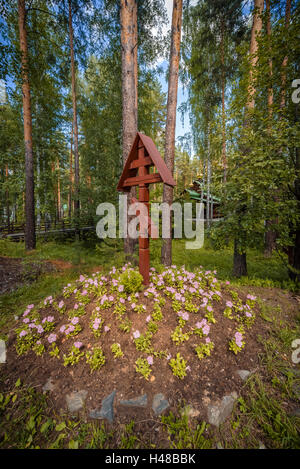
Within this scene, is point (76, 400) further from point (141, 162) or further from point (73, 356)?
point (141, 162)

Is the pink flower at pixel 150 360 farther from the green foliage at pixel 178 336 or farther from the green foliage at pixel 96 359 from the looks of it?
the green foliage at pixel 96 359

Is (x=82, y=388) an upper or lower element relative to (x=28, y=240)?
lower

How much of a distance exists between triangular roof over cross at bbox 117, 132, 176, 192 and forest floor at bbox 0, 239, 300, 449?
158 centimetres

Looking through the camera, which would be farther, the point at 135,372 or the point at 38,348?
the point at 38,348

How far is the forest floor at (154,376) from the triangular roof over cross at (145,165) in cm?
158

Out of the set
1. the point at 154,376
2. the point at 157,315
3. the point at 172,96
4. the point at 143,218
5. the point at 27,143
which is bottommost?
the point at 154,376

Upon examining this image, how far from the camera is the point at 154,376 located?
6.00 ft

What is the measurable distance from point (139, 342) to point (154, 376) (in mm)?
352

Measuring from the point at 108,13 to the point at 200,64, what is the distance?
417 centimetres

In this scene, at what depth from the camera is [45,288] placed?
179 inches

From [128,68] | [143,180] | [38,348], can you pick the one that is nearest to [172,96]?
[128,68]

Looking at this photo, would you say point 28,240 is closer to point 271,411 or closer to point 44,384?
point 44,384

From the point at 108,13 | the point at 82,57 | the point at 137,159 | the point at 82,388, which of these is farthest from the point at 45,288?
the point at 82,57

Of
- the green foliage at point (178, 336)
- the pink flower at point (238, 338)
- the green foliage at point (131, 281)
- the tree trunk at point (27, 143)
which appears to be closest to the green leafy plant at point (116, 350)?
the green foliage at point (178, 336)
